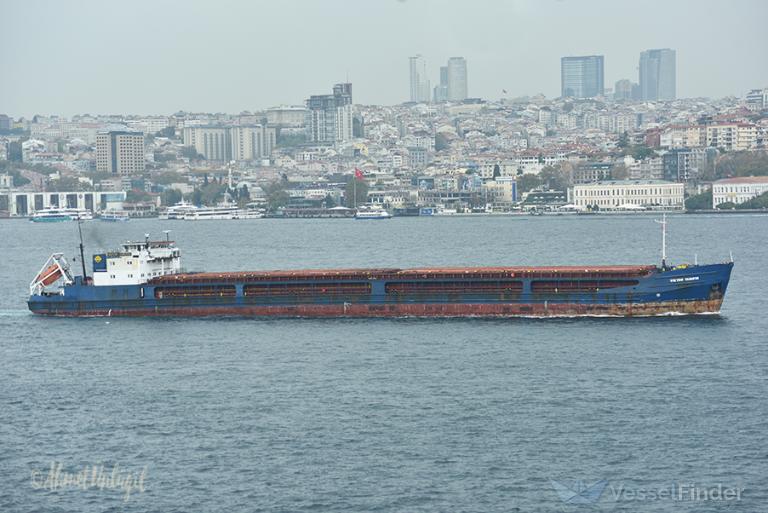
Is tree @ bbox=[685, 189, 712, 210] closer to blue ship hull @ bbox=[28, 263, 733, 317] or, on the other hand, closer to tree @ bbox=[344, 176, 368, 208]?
tree @ bbox=[344, 176, 368, 208]

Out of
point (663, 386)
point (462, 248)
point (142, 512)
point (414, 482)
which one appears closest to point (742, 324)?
point (663, 386)

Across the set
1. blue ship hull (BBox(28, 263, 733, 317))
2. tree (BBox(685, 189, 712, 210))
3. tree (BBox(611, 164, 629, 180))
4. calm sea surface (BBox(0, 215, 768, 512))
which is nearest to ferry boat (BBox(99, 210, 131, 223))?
tree (BBox(611, 164, 629, 180))

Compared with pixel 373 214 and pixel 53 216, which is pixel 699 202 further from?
pixel 53 216

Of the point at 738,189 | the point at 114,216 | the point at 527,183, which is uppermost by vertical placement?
the point at 527,183

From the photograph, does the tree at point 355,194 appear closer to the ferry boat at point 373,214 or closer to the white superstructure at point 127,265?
the ferry boat at point 373,214

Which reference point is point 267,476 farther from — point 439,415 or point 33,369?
point 33,369

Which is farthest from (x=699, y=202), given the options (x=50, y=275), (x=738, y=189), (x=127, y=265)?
(x=50, y=275)

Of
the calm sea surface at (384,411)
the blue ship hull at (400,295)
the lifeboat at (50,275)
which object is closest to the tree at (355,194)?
the lifeboat at (50,275)
